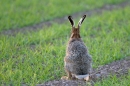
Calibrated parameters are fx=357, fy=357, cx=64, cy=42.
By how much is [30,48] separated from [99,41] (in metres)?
1.71

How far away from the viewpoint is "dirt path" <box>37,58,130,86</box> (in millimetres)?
6283

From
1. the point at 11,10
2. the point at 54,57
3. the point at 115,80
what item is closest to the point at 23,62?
the point at 54,57

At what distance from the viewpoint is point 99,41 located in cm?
871

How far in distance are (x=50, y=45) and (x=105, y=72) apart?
1995 millimetres

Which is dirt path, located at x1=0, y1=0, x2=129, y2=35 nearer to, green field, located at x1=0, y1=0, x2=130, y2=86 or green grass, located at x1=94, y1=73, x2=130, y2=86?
green field, located at x1=0, y1=0, x2=130, y2=86

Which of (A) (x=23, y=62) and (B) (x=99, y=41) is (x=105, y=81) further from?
(B) (x=99, y=41)

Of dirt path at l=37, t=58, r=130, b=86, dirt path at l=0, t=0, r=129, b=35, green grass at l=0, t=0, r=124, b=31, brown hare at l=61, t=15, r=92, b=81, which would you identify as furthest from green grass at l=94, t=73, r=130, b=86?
green grass at l=0, t=0, r=124, b=31

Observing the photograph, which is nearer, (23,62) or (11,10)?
(23,62)

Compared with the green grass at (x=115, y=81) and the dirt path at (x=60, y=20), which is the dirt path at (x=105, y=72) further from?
the dirt path at (x=60, y=20)

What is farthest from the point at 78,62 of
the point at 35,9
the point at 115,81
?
the point at 35,9

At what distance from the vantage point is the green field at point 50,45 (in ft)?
21.9

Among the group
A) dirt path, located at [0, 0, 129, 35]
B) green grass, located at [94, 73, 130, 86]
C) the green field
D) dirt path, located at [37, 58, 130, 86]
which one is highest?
dirt path, located at [0, 0, 129, 35]

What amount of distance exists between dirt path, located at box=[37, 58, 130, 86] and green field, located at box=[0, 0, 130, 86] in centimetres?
19

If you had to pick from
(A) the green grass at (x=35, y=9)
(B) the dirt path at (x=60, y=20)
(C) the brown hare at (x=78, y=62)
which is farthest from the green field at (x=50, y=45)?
(C) the brown hare at (x=78, y=62)
